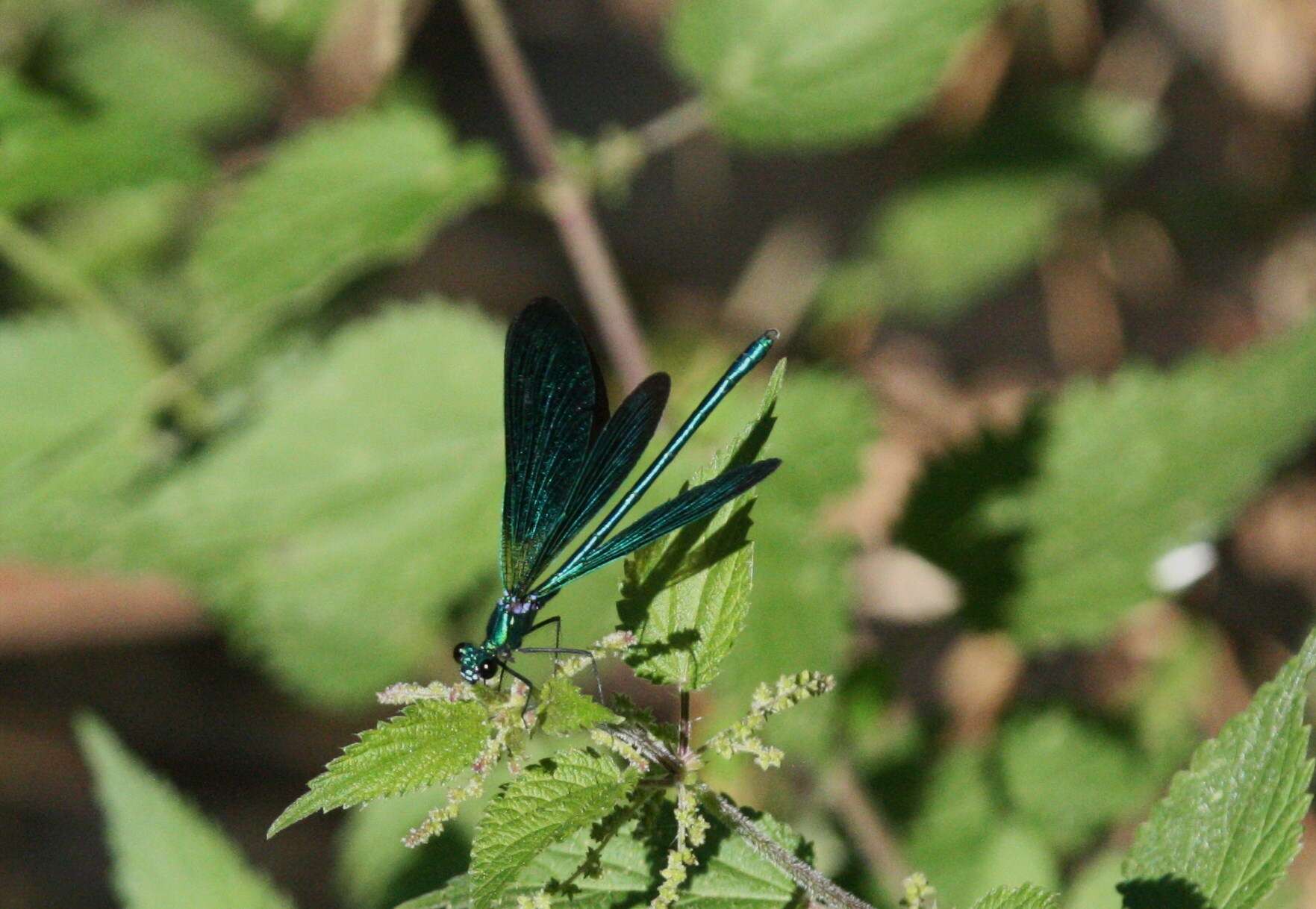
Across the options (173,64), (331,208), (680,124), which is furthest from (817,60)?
(173,64)

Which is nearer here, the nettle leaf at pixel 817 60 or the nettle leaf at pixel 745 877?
the nettle leaf at pixel 745 877

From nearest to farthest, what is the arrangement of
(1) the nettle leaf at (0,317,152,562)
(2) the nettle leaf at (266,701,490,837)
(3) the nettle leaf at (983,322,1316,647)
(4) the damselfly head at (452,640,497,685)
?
(2) the nettle leaf at (266,701,490,837) < (4) the damselfly head at (452,640,497,685) < (3) the nettle leaf at (983,322,1316,647) < (1) the nettle leaf at (0,317,152,562)

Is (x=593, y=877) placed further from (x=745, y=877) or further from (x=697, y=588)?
(x=697, y=588)

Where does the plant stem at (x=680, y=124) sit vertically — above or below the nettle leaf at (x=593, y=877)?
above

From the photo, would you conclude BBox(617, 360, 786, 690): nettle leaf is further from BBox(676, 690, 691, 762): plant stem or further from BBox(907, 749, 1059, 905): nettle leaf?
BBox(907, 749, 1059, 905): nettle leaf

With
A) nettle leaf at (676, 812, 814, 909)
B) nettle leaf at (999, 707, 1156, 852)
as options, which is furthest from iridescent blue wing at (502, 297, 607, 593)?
nettle leaf at (999, 707, 1156, 852)

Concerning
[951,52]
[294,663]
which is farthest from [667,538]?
[294,663]

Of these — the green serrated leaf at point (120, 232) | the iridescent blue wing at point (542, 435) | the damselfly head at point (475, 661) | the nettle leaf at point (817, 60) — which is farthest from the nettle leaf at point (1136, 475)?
the green serrated leaf at point (120, 232)

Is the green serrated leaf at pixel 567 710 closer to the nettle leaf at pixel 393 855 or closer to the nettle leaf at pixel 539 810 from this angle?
the nettle leaf at pixel 539 810
